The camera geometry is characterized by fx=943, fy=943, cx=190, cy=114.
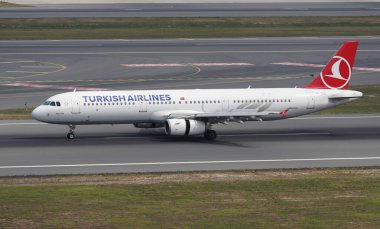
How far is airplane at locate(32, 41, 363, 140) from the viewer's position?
6250 cm

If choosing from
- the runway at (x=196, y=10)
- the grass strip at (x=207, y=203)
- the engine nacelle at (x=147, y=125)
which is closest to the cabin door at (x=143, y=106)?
the engine nacelle at (x=147, y=125)

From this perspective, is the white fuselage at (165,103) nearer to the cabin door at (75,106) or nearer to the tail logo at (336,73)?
the cabin door at (75,106)

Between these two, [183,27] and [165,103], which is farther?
[183,27]

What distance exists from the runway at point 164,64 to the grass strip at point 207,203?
→ 33.6m

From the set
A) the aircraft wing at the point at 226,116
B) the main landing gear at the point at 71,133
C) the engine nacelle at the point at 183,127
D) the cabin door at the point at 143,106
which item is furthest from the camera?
the main landing gear at the point at 71,133

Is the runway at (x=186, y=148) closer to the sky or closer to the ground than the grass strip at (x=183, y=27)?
closer to the ground

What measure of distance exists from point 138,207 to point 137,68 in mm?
58106

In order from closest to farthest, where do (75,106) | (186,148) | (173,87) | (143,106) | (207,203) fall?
(207,203), (186,148), (75,106), (143,106), (173,87)

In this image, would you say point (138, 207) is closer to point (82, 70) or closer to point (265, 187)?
point (265, 187)

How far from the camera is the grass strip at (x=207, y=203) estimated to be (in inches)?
1608

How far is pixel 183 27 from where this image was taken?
136 m

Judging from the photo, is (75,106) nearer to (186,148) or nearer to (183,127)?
(183,127)

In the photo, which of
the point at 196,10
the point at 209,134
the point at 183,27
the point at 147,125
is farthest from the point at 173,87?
the point at 196,10

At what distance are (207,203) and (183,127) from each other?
711 inches
